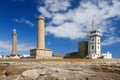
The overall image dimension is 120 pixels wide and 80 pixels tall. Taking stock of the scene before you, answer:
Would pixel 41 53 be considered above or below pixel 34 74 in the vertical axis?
above

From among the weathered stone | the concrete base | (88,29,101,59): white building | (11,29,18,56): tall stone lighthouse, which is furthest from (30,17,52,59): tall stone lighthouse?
the weathered stone

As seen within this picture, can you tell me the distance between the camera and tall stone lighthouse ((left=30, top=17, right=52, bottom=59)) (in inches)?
3920

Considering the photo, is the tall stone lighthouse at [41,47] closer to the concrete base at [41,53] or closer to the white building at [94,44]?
the concrete base at [41,53]

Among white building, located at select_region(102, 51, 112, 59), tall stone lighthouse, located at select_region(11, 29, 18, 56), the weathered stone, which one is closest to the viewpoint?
the weathered stone

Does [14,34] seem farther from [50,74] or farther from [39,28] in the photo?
[50,74]

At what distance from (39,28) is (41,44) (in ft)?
27.6

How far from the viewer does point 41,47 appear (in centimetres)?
10306

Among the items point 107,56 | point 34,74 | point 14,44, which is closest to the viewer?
point 34,74

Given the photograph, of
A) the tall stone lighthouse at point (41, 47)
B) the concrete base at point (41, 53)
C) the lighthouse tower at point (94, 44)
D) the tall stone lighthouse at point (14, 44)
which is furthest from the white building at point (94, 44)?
the tall stone lighthouse at point (14, 44)

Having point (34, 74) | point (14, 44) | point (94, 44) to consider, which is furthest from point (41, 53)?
point (34, 74)

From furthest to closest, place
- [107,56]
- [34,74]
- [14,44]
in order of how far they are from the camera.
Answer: [14,44], [107,56], [34,74]

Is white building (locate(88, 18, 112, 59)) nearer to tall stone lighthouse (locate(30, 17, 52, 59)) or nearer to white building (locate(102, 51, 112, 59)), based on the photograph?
white building (locate(102, 51, 112, 59))

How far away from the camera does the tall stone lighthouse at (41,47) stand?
99.6 meters

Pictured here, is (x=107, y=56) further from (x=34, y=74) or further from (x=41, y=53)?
(x=34, y=74)
